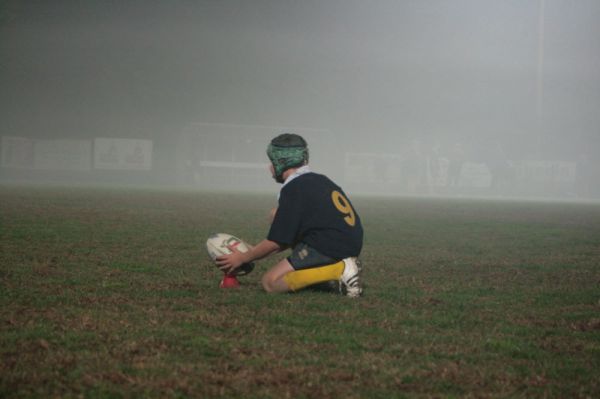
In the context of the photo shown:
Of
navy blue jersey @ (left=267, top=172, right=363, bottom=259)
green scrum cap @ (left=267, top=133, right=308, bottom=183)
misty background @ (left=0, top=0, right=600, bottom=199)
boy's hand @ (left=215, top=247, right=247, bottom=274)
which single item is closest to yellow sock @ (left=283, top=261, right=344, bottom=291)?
navy blue jersey @ (left=267, top=172, right=363, bottom=259)

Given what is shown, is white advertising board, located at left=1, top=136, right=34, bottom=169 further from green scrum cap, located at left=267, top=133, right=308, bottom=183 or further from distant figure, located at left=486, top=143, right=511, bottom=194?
green scrum cap, located at left=267, top=133, right=308, bottom=183

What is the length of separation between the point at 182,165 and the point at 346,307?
248ft

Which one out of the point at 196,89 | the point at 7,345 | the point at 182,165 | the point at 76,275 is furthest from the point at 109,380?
the point at 196,89

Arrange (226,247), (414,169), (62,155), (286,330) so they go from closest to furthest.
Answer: (286,330), (226,247), (62,155), (414,169)

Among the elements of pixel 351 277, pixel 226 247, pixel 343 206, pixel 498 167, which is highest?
pixel 498 167

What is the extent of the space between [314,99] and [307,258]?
9213 cm

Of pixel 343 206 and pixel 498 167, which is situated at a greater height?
pixel 498 167

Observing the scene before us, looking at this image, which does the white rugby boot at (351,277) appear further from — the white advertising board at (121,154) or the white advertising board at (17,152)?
the white advertising board at (121,154)

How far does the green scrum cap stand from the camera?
24.5 feet

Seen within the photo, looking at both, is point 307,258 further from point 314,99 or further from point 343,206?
point 314,99

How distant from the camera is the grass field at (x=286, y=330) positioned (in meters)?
4.18

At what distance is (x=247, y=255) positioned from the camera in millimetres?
7414

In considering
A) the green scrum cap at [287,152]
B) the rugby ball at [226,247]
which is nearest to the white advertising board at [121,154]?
the rugby ball at [226,247]

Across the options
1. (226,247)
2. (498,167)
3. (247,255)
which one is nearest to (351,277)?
(247,255)
